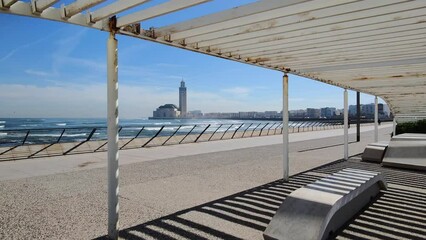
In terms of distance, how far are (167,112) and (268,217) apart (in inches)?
7185

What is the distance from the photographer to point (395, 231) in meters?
4.16

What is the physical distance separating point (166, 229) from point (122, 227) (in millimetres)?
650

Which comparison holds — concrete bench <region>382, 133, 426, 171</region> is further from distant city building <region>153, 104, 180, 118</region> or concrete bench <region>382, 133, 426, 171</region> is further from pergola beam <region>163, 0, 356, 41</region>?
distant city building <region>153, 104, 180, 118</region>

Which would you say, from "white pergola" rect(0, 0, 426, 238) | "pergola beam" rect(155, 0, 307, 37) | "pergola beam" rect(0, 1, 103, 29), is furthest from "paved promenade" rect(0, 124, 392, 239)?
"pergola beam" rect(155, 0, 307, 37)

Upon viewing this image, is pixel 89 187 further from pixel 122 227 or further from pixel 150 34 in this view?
pixel 150 34

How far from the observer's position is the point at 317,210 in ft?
12.3

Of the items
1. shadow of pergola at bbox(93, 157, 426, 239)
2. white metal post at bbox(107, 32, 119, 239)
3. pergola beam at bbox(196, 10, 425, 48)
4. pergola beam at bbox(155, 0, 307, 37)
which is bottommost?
shadow of pergola at bbox(93, 157, 426, 239)

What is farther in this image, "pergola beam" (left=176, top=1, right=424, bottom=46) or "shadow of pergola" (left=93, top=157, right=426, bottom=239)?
"shadow of pergola" (left=93, top=157, right=426, bottom=239)

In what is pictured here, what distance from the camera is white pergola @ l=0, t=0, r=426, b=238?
3393mm

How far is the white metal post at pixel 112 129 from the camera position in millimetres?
3889

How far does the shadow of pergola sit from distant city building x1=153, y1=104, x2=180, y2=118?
177738 mm

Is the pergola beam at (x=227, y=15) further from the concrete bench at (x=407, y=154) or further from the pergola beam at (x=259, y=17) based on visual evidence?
the concrete bench at (x=407, y=154)

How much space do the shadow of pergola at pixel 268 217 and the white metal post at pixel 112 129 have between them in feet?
1.02

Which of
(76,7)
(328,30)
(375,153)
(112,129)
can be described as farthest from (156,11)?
(375,153)
